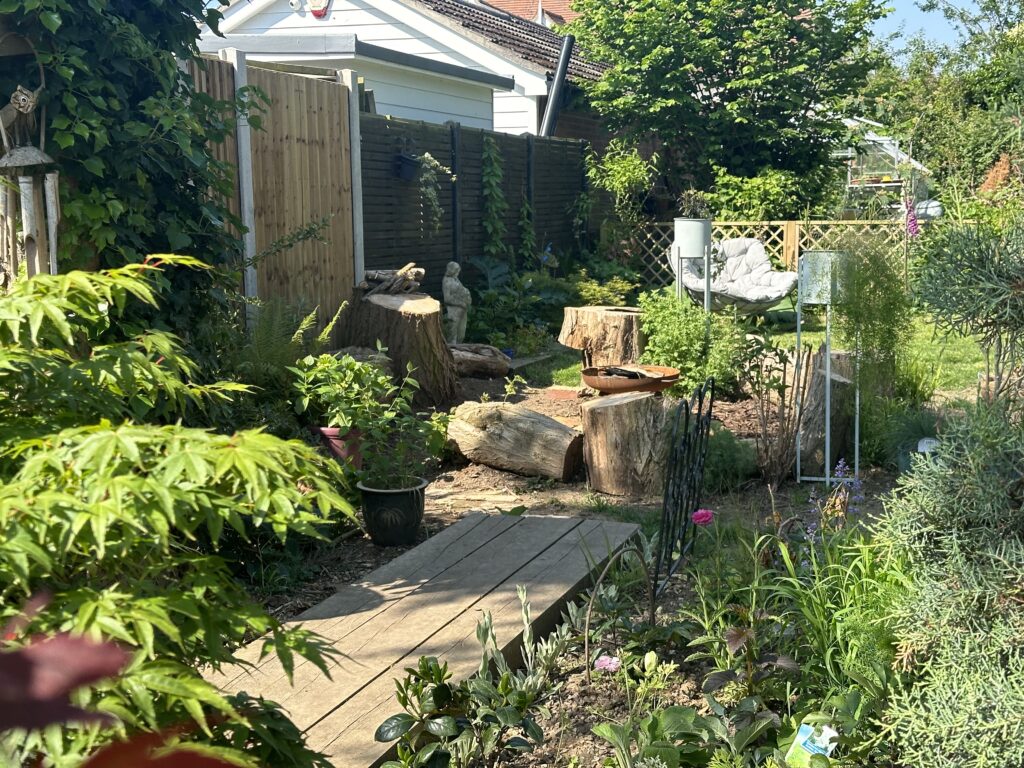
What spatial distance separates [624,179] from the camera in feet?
46.7

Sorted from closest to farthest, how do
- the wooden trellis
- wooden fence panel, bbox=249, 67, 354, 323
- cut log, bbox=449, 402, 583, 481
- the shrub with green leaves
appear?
the shrub with green leaves
cut log, bbox=449, 402, 583, 481
wooden fence panel, bbox=249, 67, 354, 323
the wooden trellis

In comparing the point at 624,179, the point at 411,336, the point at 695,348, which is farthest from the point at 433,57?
the point at 695,348

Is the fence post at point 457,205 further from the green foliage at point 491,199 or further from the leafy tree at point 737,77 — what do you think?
the leafy tree at point 737,77

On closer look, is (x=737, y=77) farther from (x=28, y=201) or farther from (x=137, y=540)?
(x=137, y=540)

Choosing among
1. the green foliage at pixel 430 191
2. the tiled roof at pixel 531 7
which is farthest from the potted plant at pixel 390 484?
the tiled roof at pixel 531 7

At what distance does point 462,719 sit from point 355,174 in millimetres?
6472

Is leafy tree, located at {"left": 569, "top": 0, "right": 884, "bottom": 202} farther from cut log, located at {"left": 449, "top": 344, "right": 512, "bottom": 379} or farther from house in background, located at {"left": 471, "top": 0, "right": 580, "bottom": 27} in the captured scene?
house in background, located at {"left": 471, "top": 0, "right": 580, "bottom": 27}

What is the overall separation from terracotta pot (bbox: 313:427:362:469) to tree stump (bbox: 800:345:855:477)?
2.53 m

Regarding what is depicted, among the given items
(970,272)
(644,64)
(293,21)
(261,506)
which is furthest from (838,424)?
(293,21)

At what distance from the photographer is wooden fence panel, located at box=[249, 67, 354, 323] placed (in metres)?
7.34

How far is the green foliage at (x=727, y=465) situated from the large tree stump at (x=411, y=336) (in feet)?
8.72

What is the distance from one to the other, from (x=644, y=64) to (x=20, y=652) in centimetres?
1575

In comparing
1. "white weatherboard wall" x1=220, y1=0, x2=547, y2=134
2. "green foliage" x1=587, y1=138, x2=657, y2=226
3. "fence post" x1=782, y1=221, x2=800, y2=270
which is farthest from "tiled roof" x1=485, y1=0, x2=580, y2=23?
"fence post" x1=782, y1=221, x2=800, y2=270

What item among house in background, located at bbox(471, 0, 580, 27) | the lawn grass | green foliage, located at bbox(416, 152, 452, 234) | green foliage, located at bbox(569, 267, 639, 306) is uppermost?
house in background, located at bbox(471, 0, 580, 27)
